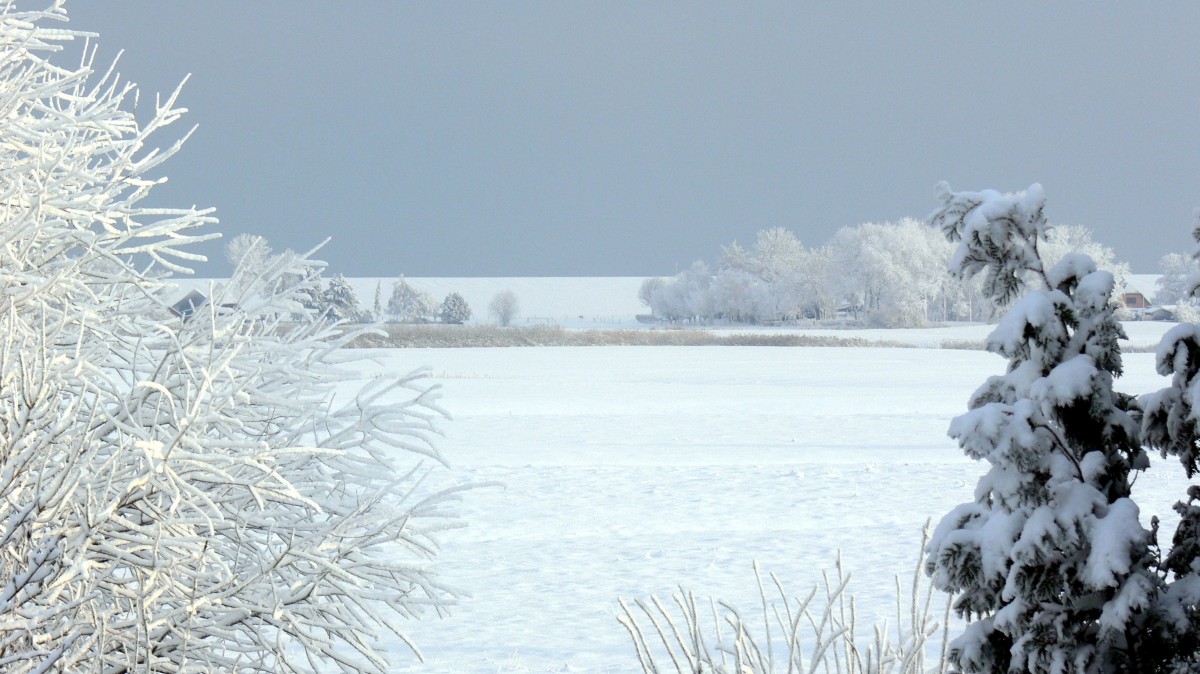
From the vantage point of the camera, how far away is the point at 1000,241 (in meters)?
3.31

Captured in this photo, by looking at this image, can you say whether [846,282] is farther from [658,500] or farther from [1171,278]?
Result: [658,500]

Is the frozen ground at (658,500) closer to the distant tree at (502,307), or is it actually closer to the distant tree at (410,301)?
the distant tree at (410,301)

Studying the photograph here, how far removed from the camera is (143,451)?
135 inches

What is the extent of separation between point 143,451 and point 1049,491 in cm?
275

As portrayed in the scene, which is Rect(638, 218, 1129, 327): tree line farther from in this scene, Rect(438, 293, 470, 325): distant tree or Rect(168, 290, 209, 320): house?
Rect(168, 290, 209, 320): house

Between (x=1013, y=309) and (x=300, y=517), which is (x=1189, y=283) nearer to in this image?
(x=1013, y=309)

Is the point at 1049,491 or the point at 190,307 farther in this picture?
the point at 190,307

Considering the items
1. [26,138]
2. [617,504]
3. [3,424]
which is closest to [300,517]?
[3,424]

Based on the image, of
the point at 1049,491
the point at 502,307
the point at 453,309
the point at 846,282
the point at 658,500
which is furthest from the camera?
the point at 502,307

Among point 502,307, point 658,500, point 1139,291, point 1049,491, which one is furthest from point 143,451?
point 1139,291

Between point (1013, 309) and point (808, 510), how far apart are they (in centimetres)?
941

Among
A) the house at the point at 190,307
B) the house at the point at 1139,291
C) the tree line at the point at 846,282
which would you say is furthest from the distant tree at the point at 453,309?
the house at the point at 190,307

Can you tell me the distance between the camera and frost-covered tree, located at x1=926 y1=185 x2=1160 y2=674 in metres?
3.04

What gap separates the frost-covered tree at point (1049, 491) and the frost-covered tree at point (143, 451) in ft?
6.49
